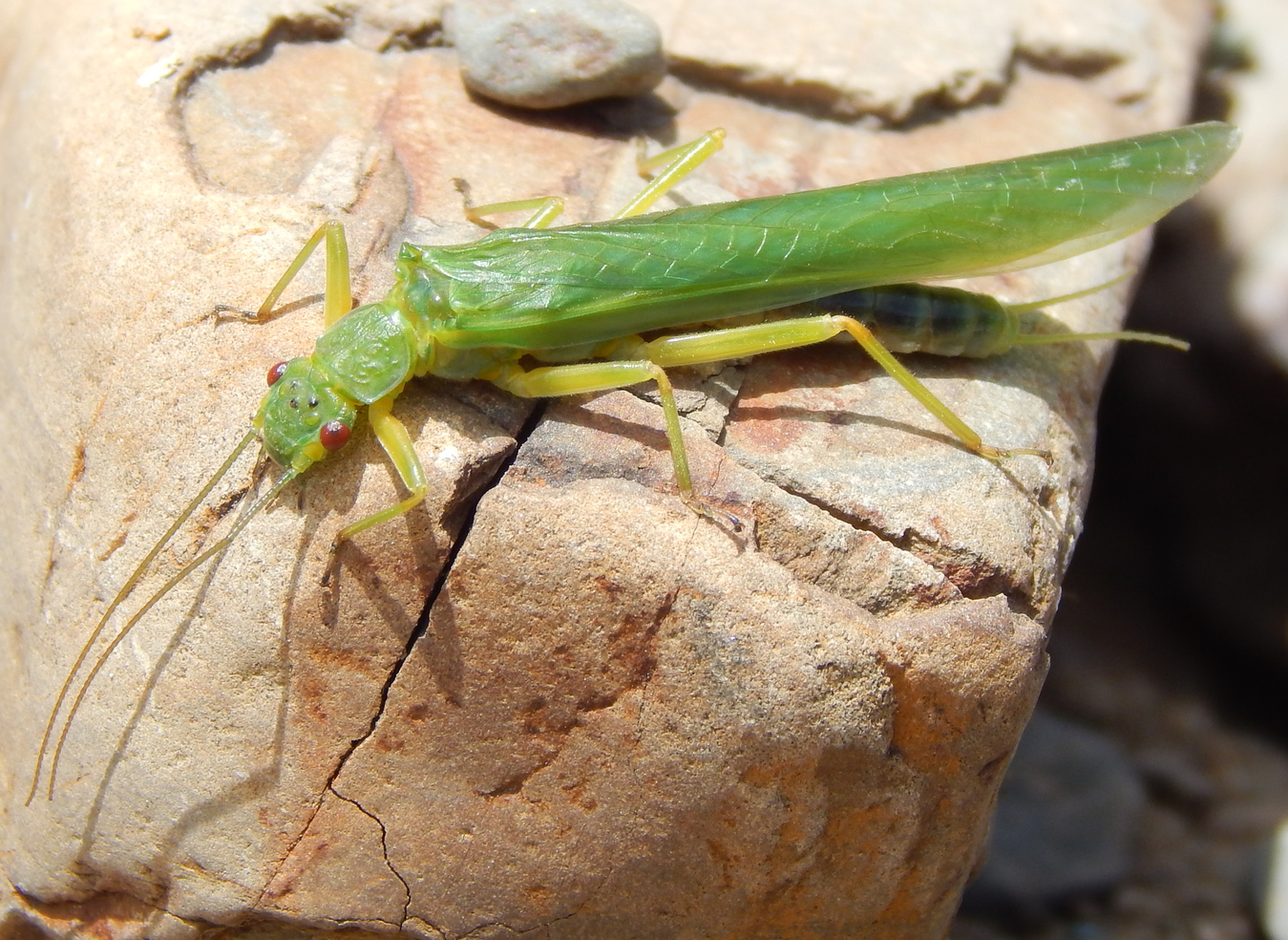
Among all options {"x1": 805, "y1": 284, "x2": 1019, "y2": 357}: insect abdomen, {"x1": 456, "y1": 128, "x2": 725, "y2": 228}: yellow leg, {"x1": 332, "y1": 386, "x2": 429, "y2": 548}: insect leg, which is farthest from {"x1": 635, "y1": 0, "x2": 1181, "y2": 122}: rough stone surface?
{"x1": 332, "y1": 386, "x2": 429, "y2": 548}: insect leg

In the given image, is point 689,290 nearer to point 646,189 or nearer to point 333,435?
point 646,189

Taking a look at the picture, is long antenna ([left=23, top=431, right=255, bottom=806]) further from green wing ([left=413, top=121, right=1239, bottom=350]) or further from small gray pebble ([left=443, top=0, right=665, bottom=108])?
small gray pebble ([left=443, top=0, right=665, bottom=108])

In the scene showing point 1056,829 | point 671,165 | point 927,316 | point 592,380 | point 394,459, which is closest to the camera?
point 394,459

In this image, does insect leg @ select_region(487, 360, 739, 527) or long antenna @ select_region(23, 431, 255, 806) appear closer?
long antenna @ select_region(23, 431, 255, 806)

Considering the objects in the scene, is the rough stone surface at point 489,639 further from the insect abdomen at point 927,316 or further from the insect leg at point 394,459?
the insect abdomen at point 927,316

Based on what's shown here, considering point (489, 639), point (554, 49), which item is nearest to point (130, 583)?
point (489, 639)

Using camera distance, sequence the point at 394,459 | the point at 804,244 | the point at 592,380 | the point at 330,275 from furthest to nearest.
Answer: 1. the point at 804,244
2. the point at 330,275
3. the point at 592,380
4. the point at 394,459
